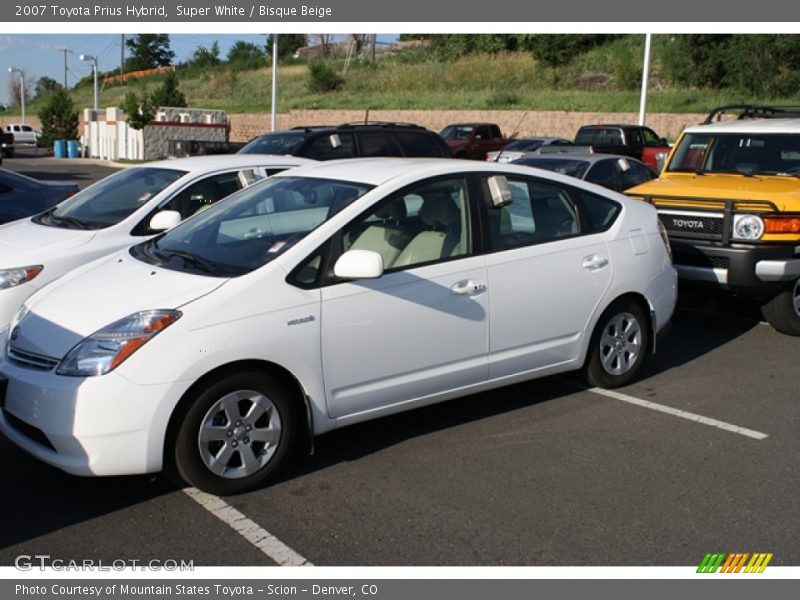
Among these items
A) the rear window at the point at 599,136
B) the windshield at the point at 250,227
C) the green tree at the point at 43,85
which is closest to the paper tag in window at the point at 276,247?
the windshield at the point at 250,227

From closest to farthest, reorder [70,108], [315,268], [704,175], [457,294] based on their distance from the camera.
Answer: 1. [315,268]
2. [457,294]
3. [704,175]
4. [70,108]

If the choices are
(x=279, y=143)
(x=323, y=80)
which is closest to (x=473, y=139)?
(x=279, y=143)

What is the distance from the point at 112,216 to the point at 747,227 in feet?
Answer: 18.0

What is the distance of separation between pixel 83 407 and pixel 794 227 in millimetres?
6185

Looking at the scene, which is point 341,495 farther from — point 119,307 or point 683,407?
point 683,407

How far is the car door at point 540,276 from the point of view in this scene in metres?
5.54

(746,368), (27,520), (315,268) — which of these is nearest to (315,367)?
(315,268)

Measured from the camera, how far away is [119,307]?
14.8 ft

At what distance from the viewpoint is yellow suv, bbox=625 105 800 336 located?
25.3 ft

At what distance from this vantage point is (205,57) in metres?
89.4

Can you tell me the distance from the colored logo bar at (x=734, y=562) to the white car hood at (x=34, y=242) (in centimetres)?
504

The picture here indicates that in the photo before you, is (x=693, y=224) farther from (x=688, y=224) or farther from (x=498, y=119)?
(x=498, y=119)

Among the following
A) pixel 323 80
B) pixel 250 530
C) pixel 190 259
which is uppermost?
pixel 323 80

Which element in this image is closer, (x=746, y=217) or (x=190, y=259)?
(x=190, y=259)
